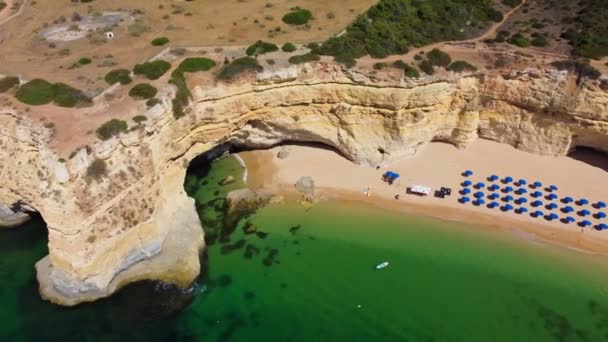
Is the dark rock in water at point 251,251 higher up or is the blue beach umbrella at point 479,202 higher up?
the blue beach umbrella at point 479,202

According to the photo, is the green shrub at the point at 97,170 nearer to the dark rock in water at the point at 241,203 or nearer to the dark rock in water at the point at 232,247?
the dark rock in water at the point at 232,247

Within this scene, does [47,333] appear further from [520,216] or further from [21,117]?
[520,216]

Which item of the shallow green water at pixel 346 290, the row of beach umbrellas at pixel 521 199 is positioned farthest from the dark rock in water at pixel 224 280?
the row of beach umbrellas at pixel 521 199

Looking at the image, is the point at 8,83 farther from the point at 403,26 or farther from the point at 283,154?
the point at 403,26

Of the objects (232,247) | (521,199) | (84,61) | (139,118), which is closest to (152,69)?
(139,118)

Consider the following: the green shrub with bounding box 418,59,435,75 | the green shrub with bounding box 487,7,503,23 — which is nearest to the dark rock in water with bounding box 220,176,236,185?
the green shrub with bounding box 418,59,435,75

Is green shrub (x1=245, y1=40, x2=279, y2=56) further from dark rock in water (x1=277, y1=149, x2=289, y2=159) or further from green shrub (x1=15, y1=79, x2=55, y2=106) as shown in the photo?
green shrub (x1=15, y1=79, x2=55, y2=106)
